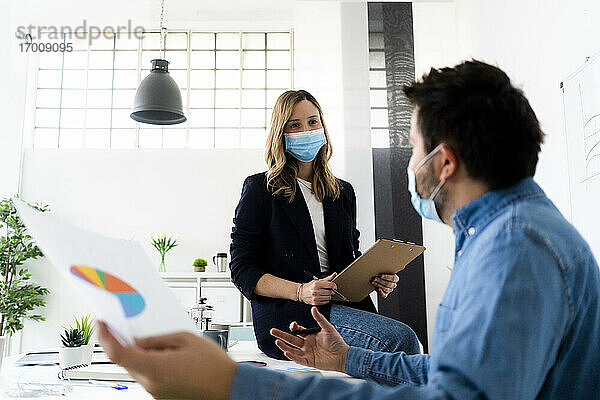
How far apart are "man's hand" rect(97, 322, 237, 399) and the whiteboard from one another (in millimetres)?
2143

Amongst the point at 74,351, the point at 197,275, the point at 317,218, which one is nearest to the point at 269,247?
the point at 317,218

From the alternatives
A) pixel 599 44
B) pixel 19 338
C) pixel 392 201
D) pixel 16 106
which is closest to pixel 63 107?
pixel 16 106

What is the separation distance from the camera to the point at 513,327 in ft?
2.20

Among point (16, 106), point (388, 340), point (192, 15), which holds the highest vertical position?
point (192, 15)

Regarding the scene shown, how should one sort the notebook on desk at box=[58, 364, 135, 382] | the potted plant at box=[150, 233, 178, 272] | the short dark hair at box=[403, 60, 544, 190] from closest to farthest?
the short dark hair at box=[403, 60, 544, 190], the notebook on desk at box=[58, 364, 135, 382], the potted plant at box=[150, 233, 178, 272]

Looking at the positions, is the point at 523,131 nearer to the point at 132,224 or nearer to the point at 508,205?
the point at 508,205

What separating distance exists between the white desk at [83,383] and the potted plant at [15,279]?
3.56 m

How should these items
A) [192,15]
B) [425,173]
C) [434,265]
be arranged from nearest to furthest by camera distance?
[425,173]
[434,265]
[192,15]

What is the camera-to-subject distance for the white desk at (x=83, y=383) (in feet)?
4.19

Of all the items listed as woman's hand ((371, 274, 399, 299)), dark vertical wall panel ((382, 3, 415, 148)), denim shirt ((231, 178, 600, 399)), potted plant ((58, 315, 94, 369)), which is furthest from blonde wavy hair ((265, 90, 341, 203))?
dark vertical wall panel ((382, 3, 415, 148))

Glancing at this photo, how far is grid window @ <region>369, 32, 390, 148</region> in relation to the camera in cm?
402

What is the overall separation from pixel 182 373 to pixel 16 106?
240 inches

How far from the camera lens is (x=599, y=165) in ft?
7.72

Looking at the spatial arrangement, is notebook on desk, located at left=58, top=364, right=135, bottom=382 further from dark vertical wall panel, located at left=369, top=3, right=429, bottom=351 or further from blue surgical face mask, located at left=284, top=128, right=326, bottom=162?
dark vertical wall panel, located at left=369, top=3, right=429, bottom=351
